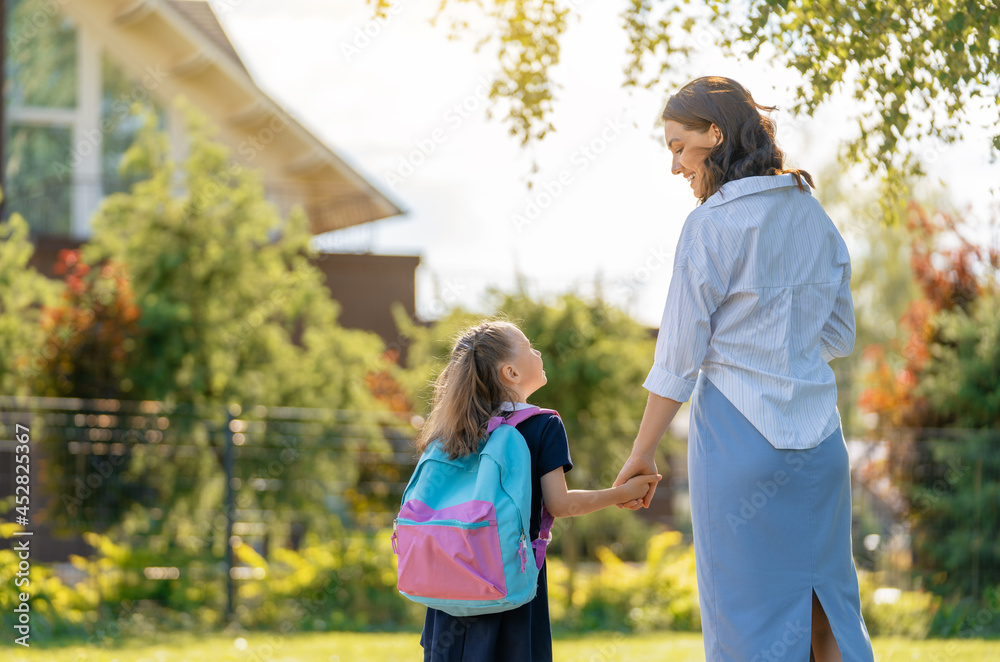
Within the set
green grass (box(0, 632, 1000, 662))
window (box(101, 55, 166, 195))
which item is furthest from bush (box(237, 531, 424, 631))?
window (box(101, 55, 166, 195))

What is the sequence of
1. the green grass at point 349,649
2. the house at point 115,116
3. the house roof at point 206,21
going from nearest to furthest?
the green grass at point 349,649 → the house at point 115,116 → the house roof at point 206,21

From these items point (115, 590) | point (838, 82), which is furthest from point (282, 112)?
point (838, 82)

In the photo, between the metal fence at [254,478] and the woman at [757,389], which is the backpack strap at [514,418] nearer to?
the woman at [757,389]

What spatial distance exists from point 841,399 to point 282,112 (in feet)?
45.1

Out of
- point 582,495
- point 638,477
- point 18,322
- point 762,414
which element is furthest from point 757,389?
point 18,322

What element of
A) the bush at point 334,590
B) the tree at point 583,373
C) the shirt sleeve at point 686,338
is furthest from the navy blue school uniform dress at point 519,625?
the tree at point 583,373

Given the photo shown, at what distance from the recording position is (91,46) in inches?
543

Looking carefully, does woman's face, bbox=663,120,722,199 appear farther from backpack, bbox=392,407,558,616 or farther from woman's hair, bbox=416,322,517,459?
backpack, bbox=392,407,558,616

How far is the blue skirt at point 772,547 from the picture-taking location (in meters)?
2.46

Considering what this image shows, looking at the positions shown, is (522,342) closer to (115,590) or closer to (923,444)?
Answer: (115,590)

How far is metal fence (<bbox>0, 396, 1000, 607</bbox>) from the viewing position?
8.00m

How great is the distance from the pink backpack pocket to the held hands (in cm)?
40

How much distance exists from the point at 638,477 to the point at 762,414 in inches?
18.1

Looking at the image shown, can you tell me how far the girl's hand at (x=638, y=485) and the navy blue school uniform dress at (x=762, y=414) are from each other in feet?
0.66
